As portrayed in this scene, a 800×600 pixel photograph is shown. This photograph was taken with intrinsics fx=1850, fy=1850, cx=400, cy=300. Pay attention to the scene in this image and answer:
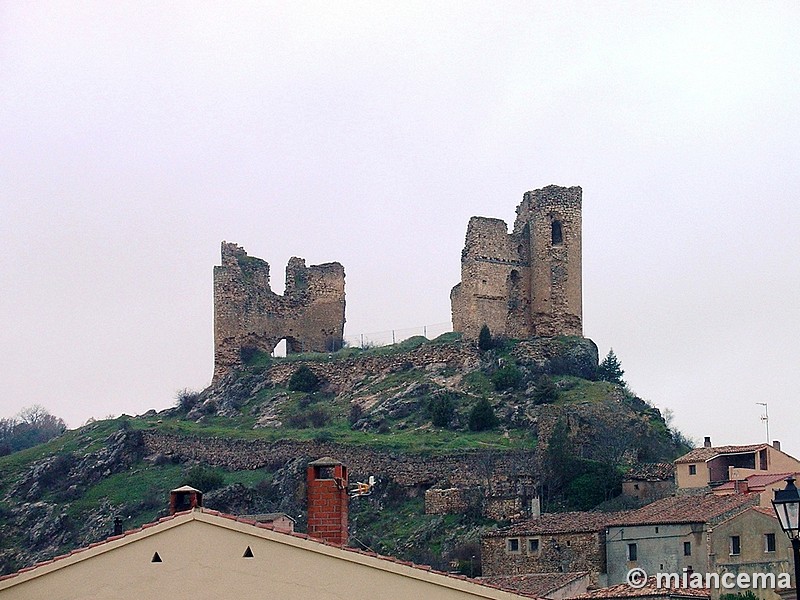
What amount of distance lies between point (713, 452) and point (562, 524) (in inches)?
308

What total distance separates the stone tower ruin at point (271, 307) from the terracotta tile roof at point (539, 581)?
29.4 metres

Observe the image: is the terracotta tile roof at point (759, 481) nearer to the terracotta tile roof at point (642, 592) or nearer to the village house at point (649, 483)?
the village house at point (649, 483)

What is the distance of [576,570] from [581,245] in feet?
77.9

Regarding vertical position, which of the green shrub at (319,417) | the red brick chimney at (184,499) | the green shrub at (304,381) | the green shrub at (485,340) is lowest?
the red brick chimney at (184,499)

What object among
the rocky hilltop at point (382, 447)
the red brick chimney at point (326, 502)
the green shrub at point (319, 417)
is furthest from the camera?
the green shrub at point (319, 417)

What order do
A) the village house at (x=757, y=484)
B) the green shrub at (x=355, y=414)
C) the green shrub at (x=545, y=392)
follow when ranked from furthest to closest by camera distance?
the green shrub at (x=355, y=414), the green shrub at (x=545, y=392), the village house at (x=757, y=484)

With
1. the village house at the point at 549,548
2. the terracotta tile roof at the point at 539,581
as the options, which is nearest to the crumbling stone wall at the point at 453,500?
the village house at the point at 549,548

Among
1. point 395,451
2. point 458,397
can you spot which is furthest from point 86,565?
point 458,397

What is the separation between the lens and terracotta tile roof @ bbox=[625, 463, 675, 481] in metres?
62.0

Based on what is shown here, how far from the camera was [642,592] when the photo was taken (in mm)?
42531

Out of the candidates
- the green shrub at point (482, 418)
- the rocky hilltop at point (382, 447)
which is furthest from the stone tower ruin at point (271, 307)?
the green shrub at point (482, 418)

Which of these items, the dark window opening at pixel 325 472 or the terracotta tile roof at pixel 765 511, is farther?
the terracotta tile roof at pixel 765 511

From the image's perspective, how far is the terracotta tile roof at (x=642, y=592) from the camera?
1654 inches

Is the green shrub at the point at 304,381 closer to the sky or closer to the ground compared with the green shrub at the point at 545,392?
closer to the sky
